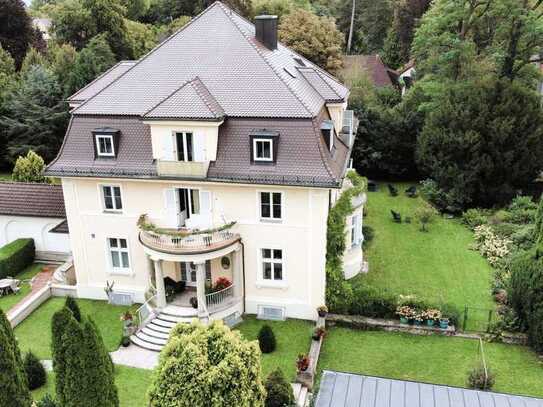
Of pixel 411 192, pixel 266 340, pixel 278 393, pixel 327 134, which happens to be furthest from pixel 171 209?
pixel 411 192

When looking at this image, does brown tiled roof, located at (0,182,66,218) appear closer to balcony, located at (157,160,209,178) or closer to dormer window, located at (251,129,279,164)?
balcony, located at (157,160,209,178)

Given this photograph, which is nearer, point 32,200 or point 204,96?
point 204,96

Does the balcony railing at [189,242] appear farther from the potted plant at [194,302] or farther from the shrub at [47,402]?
the shrub at [47,402]

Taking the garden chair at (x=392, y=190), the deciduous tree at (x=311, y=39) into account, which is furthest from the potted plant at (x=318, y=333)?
the deciduous tree at (x=311, y=39)

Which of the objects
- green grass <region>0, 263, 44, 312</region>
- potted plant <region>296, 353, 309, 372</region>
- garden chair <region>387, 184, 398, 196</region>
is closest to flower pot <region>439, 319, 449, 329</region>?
potted plant <region>296, 353, 309, 372</region>

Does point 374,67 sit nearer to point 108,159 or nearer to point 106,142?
point 106,142
